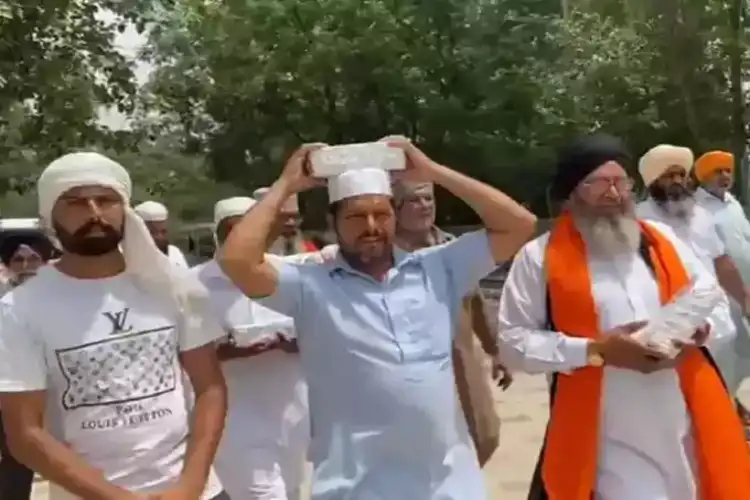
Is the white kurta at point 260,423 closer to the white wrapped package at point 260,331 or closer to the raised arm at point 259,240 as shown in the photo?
the white wrapped package at point 260,331

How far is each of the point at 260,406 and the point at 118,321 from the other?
82.9 inches

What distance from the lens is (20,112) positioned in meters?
13.1

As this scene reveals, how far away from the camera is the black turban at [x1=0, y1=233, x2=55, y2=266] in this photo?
25.6 feet

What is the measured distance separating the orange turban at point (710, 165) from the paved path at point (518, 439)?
2.37 metres

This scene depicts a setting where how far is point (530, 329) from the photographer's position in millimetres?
4664

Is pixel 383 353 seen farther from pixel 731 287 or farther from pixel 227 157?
pixel 227 157

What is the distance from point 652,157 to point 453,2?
2292 centimetres

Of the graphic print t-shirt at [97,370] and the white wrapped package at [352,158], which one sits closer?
the graphic print t-shirt at [97,370]

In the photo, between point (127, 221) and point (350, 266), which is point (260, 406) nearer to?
point (350, 266)

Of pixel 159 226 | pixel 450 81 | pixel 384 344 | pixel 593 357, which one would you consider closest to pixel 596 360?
pixel 593 357

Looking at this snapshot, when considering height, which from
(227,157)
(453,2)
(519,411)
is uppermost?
(453,2)

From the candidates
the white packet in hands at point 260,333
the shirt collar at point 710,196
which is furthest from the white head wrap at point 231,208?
the shirt collar at point 710,196

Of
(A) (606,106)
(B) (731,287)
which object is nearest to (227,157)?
(A) (606,106)

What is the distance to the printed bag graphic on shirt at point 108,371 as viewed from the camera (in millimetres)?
3574
